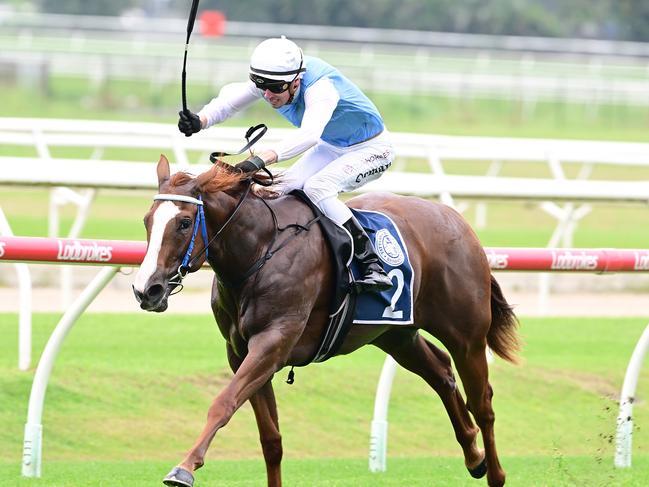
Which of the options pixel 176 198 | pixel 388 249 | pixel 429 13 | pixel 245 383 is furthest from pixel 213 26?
pixel 245 383

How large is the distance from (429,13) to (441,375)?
41480mm

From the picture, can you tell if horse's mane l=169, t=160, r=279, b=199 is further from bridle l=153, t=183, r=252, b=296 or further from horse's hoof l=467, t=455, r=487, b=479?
horse's hoof l=467, t=455, r=487, b=479

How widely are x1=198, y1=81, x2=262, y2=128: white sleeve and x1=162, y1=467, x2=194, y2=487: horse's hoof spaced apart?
177 cm

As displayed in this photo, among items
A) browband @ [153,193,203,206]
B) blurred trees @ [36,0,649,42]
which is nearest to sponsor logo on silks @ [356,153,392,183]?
browband @ [153,193,203,206]

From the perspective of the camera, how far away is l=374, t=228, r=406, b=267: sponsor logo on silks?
5.88 metres

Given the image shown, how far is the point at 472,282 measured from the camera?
248 inches

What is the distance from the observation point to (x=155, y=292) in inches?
194

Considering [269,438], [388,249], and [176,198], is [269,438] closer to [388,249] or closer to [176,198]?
[388,249]

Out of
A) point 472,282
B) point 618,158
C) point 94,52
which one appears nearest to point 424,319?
point 472,282

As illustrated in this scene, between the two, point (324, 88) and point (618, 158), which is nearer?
point (324, 88)

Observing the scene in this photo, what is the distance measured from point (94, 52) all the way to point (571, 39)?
76.7 feet

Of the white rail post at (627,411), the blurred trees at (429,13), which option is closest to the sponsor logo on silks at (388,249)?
the white rail post at (627,411)

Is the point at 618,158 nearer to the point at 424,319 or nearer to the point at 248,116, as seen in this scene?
the point at 424,319

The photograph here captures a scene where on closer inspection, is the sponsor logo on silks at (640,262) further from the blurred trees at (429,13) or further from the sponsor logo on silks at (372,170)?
the blurred trees at (429,13)
